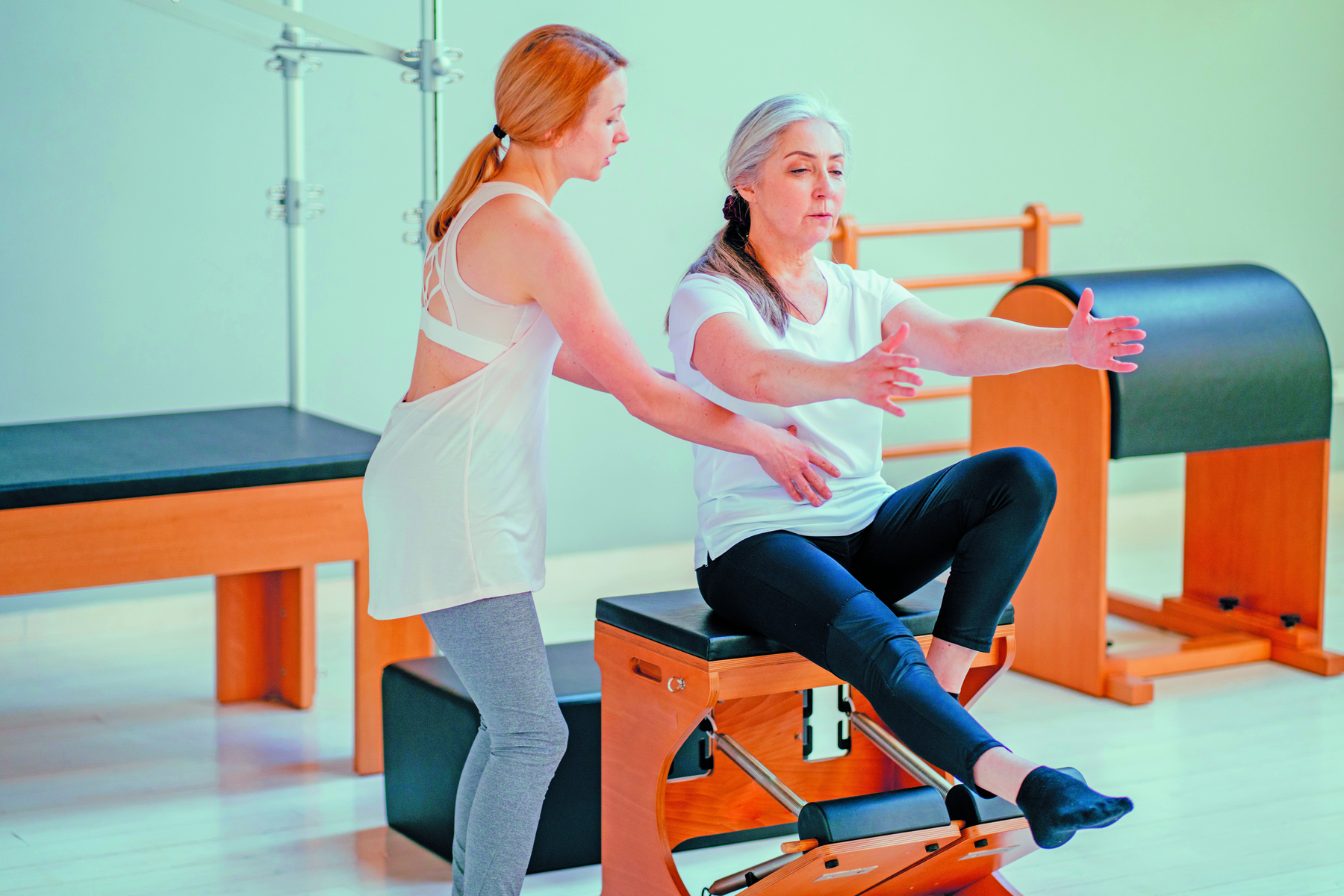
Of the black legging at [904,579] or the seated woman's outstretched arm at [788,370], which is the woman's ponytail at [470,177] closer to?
the seated woman's outstretched arm at [788,370]

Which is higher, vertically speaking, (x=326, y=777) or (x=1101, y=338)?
(x=1101, y=338)

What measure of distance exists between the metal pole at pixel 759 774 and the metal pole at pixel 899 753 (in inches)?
6.4

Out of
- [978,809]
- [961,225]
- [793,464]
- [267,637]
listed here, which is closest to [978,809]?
[978,809]

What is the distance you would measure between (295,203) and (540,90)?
170cm

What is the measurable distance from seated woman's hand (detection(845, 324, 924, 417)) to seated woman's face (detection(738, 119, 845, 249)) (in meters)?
0.47

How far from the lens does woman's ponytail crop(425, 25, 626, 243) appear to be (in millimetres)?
1825

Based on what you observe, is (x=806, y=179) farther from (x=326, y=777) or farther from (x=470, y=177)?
(x=326, y=777)

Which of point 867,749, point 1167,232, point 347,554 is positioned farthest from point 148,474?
point 1167,232

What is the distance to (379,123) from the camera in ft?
14.0

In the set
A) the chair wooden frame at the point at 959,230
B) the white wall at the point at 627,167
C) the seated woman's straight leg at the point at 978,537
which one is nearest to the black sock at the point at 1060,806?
the seated woman's straight leg at the point at 978,537

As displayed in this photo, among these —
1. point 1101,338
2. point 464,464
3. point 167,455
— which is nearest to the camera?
point 464,464

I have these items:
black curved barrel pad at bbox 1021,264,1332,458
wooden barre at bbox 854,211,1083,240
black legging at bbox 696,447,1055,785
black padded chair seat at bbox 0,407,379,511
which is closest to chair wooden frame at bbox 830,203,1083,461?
wooden barre at bbox 854,211,1083,240

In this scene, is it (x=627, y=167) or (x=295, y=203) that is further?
(x=627, y=167)

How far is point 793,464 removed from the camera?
1.95 m
